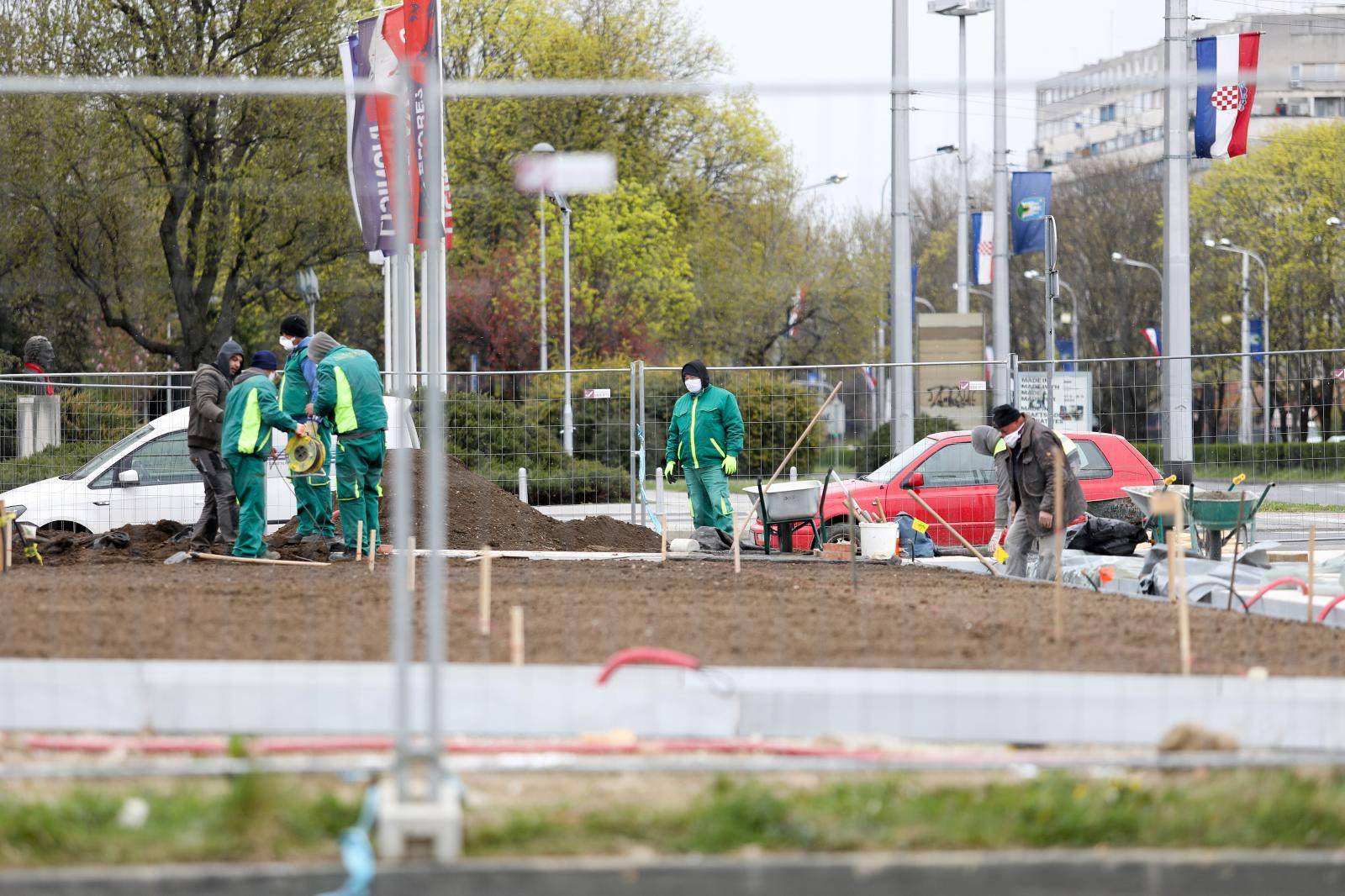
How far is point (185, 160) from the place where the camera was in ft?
95.0

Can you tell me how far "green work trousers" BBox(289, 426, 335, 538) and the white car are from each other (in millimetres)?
713

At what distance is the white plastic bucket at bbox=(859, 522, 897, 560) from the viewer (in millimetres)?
12562

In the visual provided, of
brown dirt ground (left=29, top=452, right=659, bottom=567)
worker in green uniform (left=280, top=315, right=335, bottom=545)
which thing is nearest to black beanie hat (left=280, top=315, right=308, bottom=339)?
worker in green uniform (left=280, top=315, right=335, bottom=545)

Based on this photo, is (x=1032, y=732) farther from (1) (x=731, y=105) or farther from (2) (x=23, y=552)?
(1) (x=731, y=105)

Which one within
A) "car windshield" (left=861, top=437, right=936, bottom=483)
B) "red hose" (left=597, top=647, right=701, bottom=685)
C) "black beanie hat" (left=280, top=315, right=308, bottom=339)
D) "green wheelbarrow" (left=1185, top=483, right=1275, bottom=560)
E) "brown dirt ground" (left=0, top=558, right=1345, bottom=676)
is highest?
"black beanie hat" (left=280, top=315, right=308, bottom=339)

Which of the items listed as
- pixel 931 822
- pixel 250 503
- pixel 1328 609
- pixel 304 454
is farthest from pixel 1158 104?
pixel 931 822

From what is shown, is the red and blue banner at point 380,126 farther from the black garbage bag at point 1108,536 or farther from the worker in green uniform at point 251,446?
the black garbage bag at point 1108,536

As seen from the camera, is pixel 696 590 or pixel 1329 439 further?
pixel 1329 439

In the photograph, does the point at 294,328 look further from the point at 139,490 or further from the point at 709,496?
the point at 709,496

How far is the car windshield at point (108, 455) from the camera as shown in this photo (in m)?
14.2

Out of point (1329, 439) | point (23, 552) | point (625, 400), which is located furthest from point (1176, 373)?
point (23, 552)

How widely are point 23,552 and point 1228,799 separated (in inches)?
394

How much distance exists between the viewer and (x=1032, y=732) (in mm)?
5812

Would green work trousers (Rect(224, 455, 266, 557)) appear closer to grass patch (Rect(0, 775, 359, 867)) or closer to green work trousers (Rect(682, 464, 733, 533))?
green work trousers (Rect(682, 464, 733, 533))
